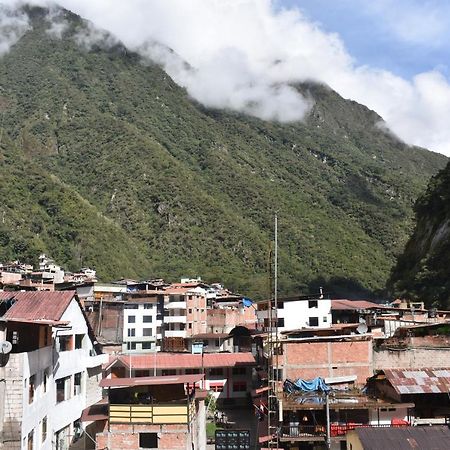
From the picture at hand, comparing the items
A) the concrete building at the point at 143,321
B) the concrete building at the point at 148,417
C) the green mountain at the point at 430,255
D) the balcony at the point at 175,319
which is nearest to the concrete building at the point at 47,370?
the concrete building at the point at 148,417

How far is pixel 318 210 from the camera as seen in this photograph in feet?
536

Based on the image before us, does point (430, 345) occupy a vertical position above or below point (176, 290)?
below

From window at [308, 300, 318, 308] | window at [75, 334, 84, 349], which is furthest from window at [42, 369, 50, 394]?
window at [308, 300, 318, 308]

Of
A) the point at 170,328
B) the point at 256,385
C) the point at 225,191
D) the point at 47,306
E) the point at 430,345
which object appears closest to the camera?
the point at 47,306

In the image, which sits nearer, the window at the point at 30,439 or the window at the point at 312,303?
the window at the point at 30,439

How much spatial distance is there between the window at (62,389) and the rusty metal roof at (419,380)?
14483 mm

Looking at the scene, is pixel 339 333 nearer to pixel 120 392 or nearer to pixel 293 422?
pixel 293 422

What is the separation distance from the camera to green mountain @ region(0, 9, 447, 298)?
387 ft

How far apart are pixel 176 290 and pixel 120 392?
43795mm

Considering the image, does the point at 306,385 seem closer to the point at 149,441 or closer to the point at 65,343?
the point at 149,441

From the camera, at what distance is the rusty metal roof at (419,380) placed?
2694 cm

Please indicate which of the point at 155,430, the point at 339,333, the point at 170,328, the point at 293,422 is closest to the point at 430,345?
the point at 339,333

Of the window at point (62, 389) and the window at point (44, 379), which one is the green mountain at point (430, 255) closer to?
the window at point (62, 389)

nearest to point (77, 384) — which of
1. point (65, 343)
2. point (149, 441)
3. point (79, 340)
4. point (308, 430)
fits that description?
point (79, 340)
